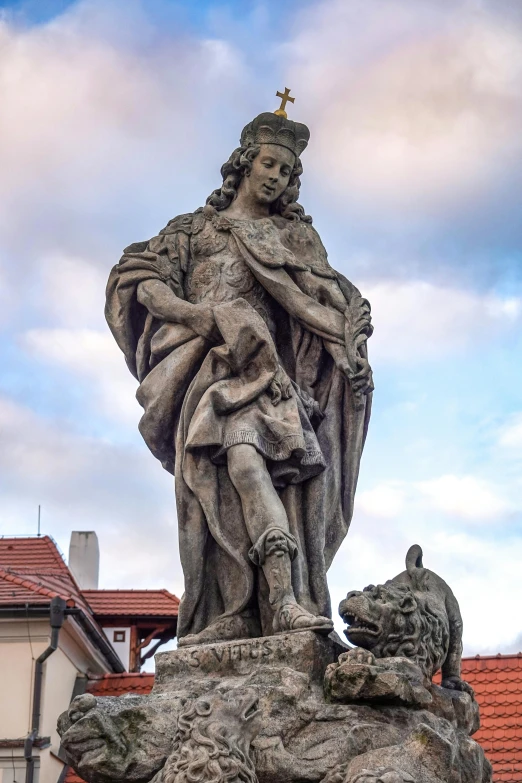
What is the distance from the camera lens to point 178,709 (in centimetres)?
654

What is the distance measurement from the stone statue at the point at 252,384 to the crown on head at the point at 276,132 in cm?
1

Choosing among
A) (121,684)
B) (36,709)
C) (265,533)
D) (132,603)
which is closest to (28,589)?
(36,709)

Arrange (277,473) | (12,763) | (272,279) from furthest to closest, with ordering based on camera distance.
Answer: (12,763), (272,279), (277,473)

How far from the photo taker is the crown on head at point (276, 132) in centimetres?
831

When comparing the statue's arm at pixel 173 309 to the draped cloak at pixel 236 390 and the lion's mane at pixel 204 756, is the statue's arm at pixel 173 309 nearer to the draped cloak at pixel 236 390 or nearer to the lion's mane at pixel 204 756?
the draped cloak at pixel 236 390

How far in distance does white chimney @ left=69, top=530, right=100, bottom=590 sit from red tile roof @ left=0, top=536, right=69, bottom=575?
3094 mm

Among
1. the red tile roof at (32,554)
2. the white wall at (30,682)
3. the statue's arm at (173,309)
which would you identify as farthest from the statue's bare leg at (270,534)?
the red tile roof at (32,554)

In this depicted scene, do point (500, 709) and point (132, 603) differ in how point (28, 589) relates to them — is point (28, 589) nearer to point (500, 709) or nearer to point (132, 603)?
point (132, 603)

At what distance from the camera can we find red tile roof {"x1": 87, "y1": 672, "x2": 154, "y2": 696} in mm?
21281

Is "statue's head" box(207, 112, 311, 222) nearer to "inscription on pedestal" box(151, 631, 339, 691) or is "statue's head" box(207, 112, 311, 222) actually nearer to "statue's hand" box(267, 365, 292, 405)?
"statue's hand" box(267, 365, 292, 405)

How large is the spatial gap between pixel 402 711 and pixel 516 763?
38.3 feet

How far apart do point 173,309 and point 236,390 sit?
605mm

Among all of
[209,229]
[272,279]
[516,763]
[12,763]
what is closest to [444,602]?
[272,279]

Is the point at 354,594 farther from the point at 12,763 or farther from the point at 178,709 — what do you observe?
the point at 12,763
